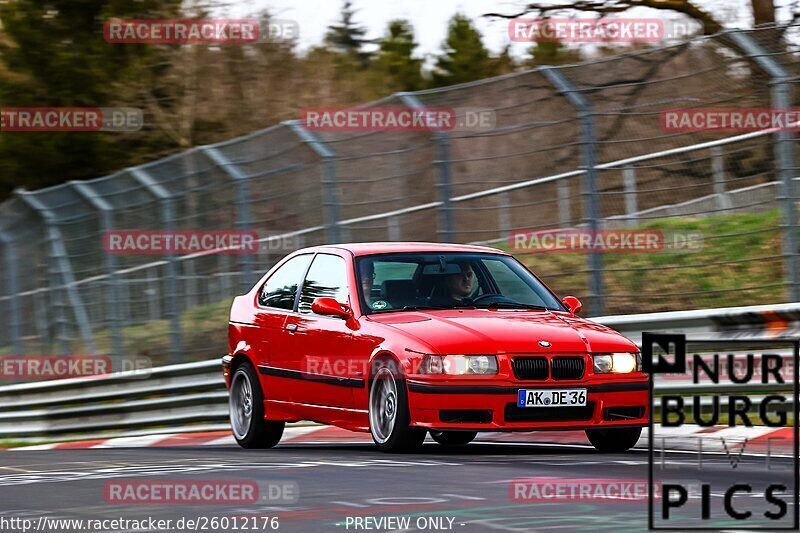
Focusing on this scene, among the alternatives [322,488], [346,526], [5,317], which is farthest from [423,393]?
[5,317]

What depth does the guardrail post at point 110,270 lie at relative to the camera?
18125mm

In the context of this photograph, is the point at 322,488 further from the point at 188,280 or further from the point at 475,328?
the point at 188,280

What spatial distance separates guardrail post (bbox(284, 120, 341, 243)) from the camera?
14852 mm

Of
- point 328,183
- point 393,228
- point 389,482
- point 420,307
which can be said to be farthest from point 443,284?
point 393,228

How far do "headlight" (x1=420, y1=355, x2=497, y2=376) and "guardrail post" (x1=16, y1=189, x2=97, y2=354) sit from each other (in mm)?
10245

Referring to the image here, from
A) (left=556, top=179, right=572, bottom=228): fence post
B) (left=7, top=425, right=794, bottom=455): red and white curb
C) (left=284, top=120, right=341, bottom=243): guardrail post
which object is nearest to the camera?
(left=7, top=425, right=794, bottom=455): red and white curb

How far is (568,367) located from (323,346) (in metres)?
1.96

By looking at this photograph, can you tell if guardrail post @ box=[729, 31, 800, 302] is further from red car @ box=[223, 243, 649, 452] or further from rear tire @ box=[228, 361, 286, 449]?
rear tire @ box=[228, 361, 286, 449]

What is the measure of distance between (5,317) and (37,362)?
1.83 meters

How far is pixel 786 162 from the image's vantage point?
1114cm

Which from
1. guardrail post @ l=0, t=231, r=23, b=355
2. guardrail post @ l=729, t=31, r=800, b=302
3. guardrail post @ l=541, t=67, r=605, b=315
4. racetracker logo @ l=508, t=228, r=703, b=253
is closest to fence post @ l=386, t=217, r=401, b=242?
racetracker logo @ l=508, t=228, r=703, b=253

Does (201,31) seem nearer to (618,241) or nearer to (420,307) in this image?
→ (618,241)

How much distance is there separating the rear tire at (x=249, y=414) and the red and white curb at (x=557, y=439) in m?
0.65

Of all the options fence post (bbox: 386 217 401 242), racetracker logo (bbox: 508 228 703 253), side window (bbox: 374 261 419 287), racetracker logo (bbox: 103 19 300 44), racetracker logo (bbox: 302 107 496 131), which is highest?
racetracker logo (bbox: 103 19 300 44)
